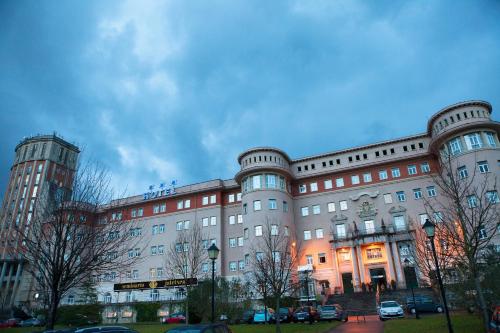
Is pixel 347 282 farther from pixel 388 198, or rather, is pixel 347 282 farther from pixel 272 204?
pixel 272 204

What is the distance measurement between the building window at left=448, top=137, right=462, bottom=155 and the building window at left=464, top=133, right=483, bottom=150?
73 cm

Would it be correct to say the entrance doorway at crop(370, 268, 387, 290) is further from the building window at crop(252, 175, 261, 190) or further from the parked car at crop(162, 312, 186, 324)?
the parked car at crop(162, 312, 186, 324)

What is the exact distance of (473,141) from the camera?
39.6 m

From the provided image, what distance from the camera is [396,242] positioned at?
42094 millimetres

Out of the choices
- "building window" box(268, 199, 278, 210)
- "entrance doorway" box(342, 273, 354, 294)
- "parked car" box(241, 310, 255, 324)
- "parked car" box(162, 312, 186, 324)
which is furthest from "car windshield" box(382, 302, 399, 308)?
"building window" box(268, 199, 278, 210)

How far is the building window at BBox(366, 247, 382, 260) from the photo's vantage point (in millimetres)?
43375

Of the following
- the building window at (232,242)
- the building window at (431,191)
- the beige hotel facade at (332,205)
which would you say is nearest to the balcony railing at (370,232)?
the beige hotel facade at (332,205)

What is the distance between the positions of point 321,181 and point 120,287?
31652mm

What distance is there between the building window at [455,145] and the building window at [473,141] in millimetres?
734

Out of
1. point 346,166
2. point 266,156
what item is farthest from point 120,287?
point 346,166

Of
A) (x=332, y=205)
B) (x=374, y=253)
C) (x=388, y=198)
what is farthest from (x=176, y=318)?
(x=388, y=198)

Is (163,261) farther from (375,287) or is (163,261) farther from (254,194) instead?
(375,287)

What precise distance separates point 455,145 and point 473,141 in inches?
70.8

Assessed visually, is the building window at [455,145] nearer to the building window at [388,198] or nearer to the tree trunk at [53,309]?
the building window at [388,198]
